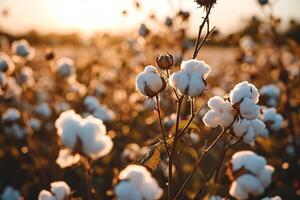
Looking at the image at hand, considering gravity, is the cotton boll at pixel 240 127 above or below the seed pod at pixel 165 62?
below

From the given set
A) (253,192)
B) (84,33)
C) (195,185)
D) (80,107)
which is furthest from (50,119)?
(253,192)

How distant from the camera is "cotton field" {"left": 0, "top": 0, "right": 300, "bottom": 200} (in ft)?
5.74

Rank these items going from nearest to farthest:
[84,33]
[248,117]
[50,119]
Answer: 1. [248,117]
2. [50,119]
3. [84,33]

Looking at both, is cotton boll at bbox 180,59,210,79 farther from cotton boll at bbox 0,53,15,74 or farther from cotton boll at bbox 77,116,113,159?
cotton boll at bbox 0,53,15,74

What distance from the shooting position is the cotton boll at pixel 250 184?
1712 millimetres

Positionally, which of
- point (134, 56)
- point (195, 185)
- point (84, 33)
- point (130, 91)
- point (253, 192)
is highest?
point (84, 33)

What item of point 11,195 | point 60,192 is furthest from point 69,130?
point 11,195

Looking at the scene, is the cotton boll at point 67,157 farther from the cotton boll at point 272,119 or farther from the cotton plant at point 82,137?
the cotton boll at point 272,119

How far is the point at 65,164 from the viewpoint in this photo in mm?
1740

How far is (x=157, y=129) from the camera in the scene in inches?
166

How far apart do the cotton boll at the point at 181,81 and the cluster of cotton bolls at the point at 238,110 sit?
18cm

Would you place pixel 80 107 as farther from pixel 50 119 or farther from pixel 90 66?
pixel 90 66

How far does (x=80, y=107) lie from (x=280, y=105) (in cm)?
197

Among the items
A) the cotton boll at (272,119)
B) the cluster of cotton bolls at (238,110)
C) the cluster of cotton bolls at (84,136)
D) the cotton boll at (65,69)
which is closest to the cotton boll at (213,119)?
the cluster of cotton bolls at (238,110)
